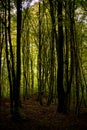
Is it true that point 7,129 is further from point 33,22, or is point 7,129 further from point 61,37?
point 33,22

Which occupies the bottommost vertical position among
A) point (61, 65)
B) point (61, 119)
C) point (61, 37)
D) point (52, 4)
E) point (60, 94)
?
point (61, 119)

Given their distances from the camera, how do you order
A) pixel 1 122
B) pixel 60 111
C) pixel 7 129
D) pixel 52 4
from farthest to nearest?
1. pixel 52 4
2. pixel 60 111
3. pixel 1 122
4. pixel 7 129

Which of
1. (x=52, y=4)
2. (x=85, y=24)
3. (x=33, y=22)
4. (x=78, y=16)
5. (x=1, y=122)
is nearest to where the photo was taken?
(x=1, y=122)

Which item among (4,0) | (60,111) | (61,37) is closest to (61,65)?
(61,37)

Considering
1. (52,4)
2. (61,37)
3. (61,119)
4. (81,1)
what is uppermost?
(52,4)

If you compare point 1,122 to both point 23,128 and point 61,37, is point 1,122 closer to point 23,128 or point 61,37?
point 23,128

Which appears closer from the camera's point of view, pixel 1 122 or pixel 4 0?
pixel 1 122

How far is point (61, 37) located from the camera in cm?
1455

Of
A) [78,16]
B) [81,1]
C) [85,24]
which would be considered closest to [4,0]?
[81,1]

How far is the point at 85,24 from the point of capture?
831 inches

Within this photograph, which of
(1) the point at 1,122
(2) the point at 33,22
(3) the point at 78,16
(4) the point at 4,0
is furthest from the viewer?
(2) the point at 33,22

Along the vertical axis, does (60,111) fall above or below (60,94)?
below

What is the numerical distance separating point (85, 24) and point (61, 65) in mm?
7840

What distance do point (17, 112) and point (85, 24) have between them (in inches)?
491
